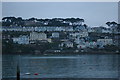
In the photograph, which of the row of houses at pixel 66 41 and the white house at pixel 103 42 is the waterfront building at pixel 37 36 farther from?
the white house at pixel 103 42

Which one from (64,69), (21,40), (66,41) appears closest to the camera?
(64,69)

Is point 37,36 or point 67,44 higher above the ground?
point 37,36

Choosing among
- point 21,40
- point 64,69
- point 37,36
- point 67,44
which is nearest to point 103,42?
point 67,44

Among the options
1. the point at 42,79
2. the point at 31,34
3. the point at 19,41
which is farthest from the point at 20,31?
the point at 42,79

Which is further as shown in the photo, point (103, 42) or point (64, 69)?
point (103, 42)

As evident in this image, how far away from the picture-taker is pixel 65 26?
85.9 metres

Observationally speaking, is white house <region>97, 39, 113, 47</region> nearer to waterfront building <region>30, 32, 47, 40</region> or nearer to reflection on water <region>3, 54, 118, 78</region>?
waterfront building <region>30, 32, 47, 40</region>

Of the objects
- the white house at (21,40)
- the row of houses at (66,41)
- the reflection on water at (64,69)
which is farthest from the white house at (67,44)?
the reflection on water at (64,69)

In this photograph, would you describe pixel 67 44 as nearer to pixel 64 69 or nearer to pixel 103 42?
pixel 103 42

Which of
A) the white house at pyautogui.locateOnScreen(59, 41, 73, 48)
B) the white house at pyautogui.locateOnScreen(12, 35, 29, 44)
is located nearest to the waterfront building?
the white house at pyautogui.locateOnScreen(12, 35, 29, 44)

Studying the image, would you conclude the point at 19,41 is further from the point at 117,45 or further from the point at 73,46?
the point at 117,45

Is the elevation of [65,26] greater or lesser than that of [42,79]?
greater

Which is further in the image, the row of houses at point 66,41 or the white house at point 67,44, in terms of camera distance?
the row of houses at point 66,41

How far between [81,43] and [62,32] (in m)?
6.71
